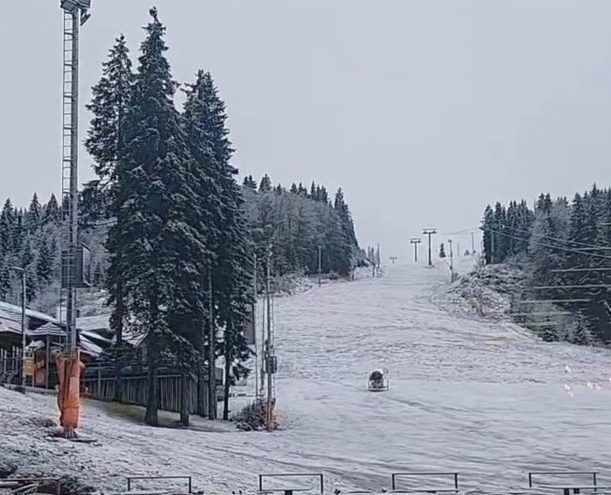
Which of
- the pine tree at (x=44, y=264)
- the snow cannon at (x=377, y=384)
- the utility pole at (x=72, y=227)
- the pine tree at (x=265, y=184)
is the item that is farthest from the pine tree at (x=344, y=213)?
the utility pole at (x=72, y=227)

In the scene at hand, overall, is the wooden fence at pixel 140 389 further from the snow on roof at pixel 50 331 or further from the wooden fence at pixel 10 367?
the snow on roof at pixel 50 331

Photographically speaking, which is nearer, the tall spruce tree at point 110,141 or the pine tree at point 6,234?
Answer: the tall spruce tree at point 110,141

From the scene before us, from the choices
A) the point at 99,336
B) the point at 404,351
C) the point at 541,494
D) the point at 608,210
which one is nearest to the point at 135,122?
the point at 99,336

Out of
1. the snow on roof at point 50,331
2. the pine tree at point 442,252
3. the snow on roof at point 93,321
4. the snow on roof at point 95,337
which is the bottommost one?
the snow on roof at point 95,337

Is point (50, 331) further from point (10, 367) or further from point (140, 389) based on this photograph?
point (140, 389)

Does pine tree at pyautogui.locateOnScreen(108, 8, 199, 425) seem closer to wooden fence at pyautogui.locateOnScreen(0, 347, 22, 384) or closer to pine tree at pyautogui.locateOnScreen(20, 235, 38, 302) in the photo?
wooden fence at pyautogui.locateOnScreen(0, 347, 22, 384)

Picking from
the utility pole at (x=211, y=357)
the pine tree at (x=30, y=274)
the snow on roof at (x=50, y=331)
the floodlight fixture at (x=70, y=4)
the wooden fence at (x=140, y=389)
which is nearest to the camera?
the floodlight fixture at (x=70, y=4)

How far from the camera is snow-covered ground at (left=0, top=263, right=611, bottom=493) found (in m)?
23.6

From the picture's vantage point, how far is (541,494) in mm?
20844

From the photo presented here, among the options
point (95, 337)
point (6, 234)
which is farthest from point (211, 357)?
point (6, 234)

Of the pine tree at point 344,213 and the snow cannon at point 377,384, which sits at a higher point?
the pine tree at point 344,213

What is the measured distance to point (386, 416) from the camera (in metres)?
41.4

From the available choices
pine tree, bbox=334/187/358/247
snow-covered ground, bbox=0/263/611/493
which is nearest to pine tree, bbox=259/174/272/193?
pine tree, bbox=334/187/358/247

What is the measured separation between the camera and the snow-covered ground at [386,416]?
23594 millimetres
